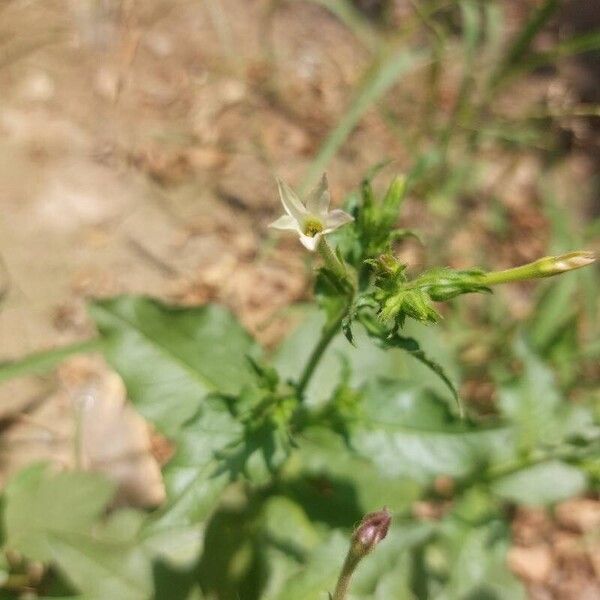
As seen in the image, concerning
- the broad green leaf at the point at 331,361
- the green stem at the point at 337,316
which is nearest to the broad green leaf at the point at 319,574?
the green stem at the point at 337,316

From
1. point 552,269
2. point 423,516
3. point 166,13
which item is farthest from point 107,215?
point 552,269

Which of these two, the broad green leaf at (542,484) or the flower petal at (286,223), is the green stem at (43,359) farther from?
the broad green leaf at (542,484)

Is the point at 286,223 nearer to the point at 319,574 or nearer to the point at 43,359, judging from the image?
the point at 319,574

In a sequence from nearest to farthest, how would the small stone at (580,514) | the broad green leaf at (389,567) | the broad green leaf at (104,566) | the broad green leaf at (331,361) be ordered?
the broad green leaf at (389,567)
the broad green leaf at (104,566)
the broad green leaf at (331,361)
the small stone at (580,514)

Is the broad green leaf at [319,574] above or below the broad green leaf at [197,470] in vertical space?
below

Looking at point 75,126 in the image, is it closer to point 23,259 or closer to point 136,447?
point 23,259

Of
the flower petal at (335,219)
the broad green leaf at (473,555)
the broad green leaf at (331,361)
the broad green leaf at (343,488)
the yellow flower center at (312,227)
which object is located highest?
the flower petal at (335,219)

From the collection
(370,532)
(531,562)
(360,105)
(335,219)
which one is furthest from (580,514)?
(335,219)

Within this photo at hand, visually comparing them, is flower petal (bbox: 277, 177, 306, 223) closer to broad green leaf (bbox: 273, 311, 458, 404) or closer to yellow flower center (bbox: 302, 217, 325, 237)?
yellow flower center (bbox: 302, 217, 325, 237)
